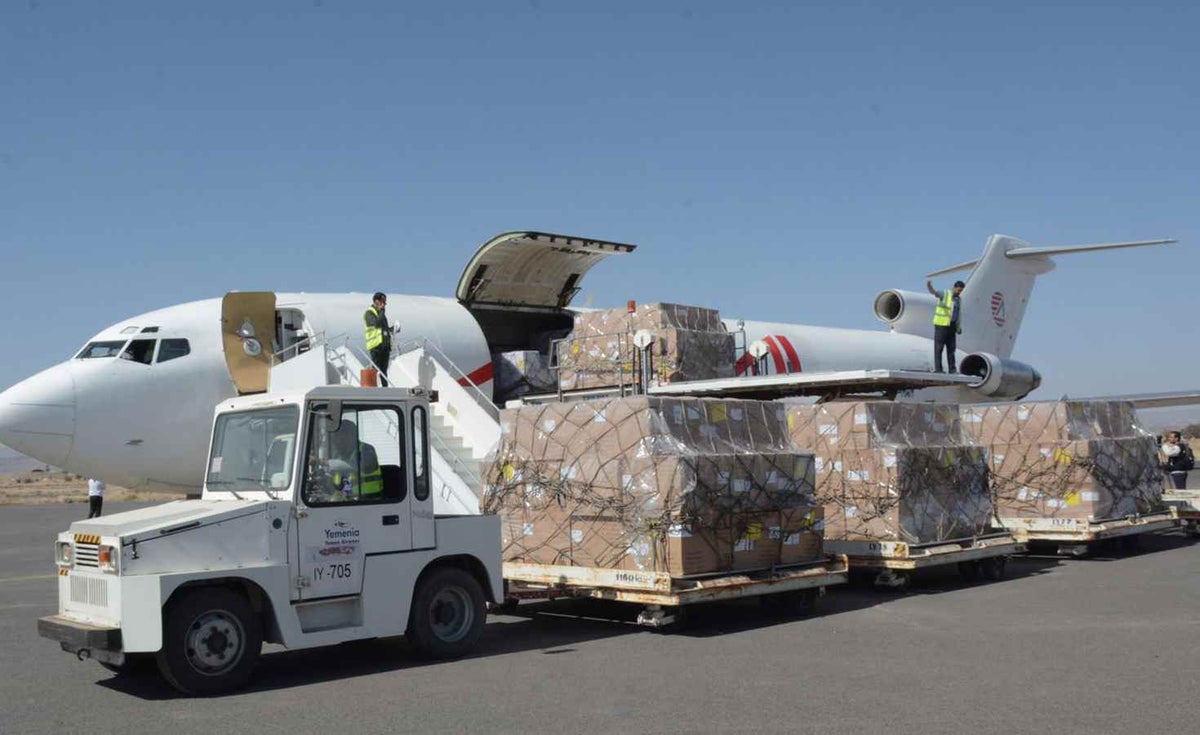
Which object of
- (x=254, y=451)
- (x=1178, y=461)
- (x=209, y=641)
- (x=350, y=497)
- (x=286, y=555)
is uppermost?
(x=254, y=451)

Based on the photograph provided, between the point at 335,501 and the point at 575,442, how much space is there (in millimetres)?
3322

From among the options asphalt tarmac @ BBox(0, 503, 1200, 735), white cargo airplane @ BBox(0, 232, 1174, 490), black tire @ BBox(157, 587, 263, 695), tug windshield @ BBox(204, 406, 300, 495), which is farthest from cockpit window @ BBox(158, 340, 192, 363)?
black tire @ BBox(157, 587, 263, 695)

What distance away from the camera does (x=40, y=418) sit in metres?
13.3

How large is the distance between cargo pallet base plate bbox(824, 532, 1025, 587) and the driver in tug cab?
6.62 meters

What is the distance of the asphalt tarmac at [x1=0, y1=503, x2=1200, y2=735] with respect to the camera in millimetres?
6730

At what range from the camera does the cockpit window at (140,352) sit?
563 inches

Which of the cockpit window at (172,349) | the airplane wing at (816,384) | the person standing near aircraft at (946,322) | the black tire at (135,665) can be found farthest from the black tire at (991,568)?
the cockpit window at (172,349)

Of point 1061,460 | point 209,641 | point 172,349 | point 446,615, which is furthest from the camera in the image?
point 1061,460

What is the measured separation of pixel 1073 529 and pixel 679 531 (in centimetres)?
801

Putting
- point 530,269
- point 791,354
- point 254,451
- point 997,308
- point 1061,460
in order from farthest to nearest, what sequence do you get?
point 997,308 → point 791,354 → point 530,269 → point 1061,460 → point 254,451

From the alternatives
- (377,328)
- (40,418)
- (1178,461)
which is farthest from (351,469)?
(1178,461)

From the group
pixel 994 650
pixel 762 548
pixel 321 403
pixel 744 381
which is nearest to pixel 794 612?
pixel 762 548

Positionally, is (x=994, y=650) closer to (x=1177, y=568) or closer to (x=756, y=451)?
(x=756, y=451)

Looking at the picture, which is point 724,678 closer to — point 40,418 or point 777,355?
point 40,418
